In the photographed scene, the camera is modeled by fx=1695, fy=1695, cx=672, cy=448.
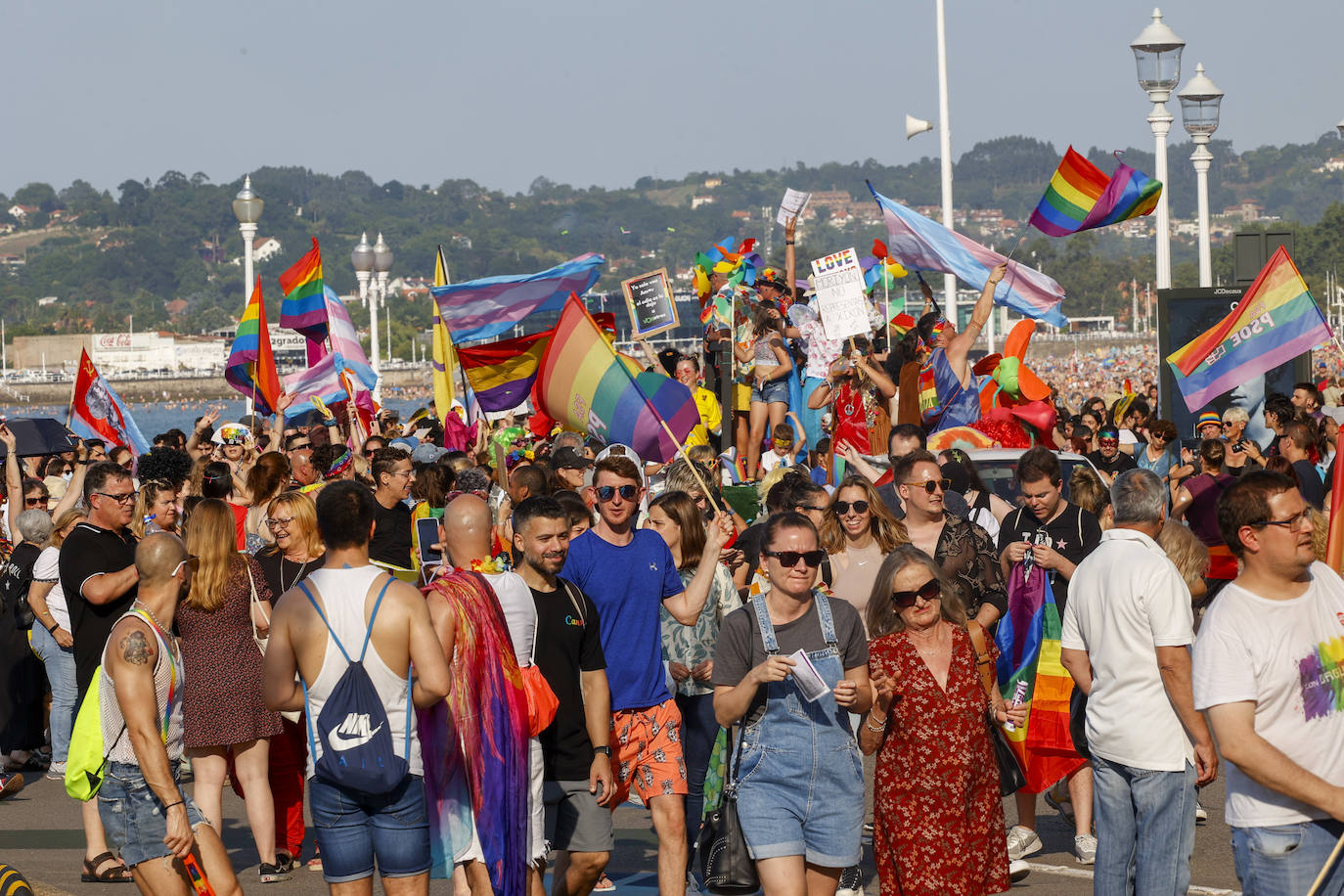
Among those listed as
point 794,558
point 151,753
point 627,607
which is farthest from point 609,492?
point 151,753

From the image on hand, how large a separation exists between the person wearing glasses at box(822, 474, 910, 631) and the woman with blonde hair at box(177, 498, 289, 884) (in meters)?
2.25

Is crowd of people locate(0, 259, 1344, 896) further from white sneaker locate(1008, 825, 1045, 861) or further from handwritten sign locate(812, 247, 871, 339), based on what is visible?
handwritten sign locate(812, 247, 871, 339)

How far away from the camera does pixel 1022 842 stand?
6.92 m

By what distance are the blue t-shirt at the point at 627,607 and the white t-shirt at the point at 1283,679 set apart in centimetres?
239

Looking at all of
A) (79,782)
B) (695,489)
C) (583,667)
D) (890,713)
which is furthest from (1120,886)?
(79,782)

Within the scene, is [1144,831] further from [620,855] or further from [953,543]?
[620,855]

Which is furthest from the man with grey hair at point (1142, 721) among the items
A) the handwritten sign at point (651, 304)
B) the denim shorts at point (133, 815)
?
the handwritten sign at point (651, 304)

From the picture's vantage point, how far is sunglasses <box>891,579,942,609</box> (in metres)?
5.31

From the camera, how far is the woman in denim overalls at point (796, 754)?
5.21 m

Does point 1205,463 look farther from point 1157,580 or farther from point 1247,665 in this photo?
point 1247,665

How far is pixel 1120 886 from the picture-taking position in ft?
17.0

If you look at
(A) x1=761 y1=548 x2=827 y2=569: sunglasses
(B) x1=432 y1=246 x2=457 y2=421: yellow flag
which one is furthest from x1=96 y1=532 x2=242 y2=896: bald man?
(B) x1=432 y1=246 x2=457 y2=421: yellow flag

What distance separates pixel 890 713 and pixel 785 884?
2.06 ft

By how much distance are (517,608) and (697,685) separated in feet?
3.98
